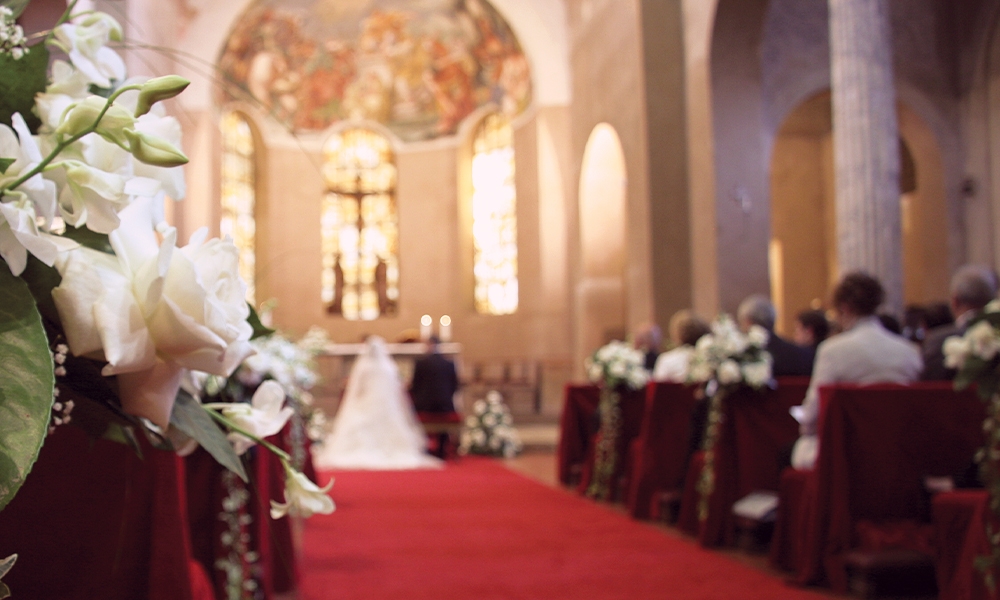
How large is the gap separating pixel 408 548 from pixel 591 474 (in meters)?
2.98

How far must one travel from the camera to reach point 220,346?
721 millimetres

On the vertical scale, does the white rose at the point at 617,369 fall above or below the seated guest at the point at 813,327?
below

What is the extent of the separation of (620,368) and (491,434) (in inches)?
216

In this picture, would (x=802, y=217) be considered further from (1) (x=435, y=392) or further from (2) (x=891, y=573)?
(2) (x=891, y=573)

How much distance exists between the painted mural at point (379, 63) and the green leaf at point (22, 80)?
Answer: 17922 millimetres

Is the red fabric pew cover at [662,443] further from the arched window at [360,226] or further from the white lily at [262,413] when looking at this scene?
the arched window at [360,226]

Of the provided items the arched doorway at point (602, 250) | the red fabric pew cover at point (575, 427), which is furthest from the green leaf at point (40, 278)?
the arched doorway at point (602, 250)

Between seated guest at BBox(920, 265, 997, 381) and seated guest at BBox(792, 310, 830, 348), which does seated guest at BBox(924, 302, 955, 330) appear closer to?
seated guest at BBox(792, 310, 830, 348)

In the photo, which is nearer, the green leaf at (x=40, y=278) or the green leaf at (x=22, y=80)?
the green leaf at (x=40, y=278)

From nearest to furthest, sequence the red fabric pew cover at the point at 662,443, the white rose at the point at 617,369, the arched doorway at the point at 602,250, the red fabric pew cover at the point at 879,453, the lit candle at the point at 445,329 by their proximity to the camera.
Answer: the red fabric pew cover at the point at 879,453 → the red fabric pew cover at the point at 662,443 → the white rose at the point at 617,369 → the arched doorway at the point at 602,250 → the lit candle at the point at 445,329

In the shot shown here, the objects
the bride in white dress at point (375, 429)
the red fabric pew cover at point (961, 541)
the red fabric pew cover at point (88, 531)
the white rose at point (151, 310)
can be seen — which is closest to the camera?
the white rose at point (151, 310)

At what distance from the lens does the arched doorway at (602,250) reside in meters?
14.0

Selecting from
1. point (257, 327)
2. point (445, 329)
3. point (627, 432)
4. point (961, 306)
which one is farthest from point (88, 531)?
point (445, 329)

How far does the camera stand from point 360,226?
21.5 meters
